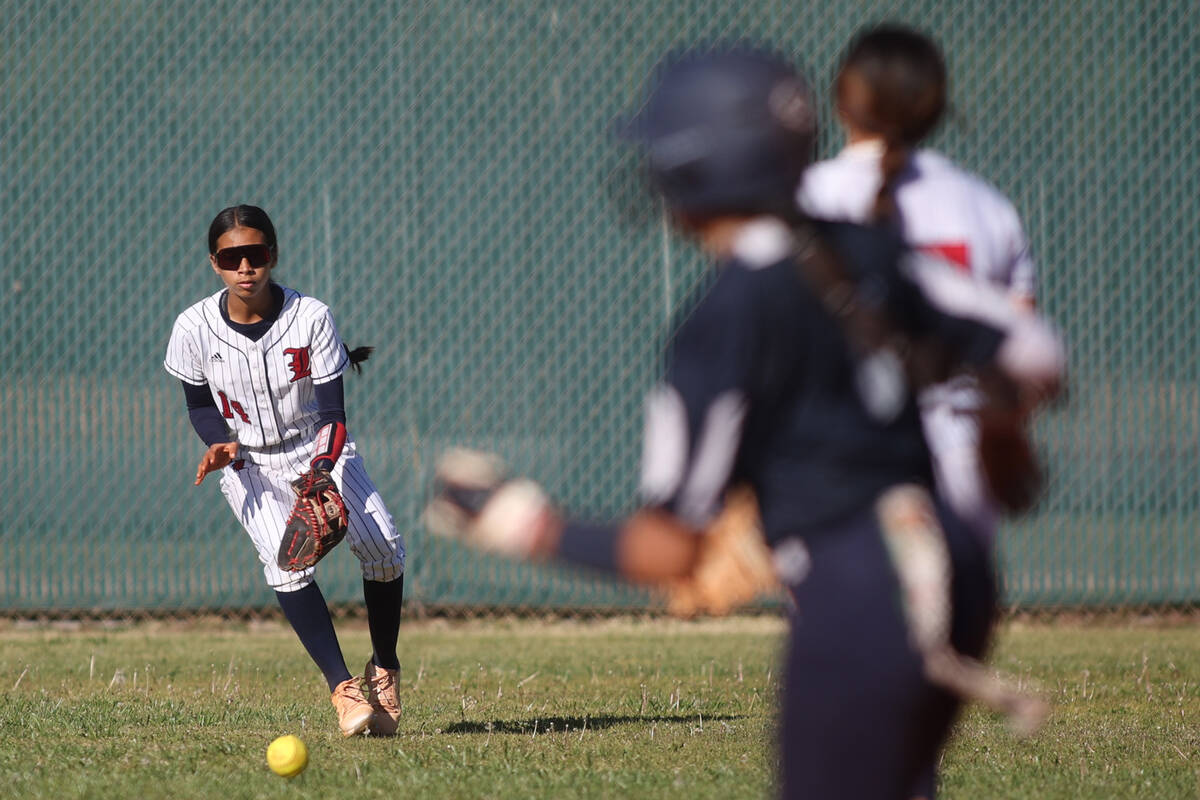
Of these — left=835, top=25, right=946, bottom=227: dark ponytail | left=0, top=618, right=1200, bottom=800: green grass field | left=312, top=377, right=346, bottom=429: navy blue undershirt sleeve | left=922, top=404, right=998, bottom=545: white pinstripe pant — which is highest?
left=835, top=25, right=946, bottom=227: dark ponytail

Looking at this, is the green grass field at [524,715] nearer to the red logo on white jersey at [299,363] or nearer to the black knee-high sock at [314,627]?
the black knee-high sock at [314,627]

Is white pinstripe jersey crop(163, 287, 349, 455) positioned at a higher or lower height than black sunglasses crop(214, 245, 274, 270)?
lower

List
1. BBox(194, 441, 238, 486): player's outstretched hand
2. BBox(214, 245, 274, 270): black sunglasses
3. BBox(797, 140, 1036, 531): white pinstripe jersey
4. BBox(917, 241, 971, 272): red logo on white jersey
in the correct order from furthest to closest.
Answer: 1. BBox(214, 245, 274, 270): black sunglasses
2. BBox(194, 441, 238, 486): player's outstretched hand
3. BBox(917, 241, 971, 272): red logo on white jersey
4. BBox(797, 140, 1036, 531): white pinstripe jersey

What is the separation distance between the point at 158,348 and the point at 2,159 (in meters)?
1.52

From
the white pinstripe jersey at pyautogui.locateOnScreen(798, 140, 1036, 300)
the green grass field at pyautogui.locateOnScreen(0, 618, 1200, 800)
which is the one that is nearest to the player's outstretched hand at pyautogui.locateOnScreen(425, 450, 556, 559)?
the white pinstripe jersey at pyautogui.locateOnScreen(798, 140, 1036, 300)

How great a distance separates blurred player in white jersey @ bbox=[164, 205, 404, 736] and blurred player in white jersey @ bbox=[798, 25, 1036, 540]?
9.77ft

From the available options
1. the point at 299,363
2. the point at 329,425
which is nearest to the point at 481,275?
the point at 299,363

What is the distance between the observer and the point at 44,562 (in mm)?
9438

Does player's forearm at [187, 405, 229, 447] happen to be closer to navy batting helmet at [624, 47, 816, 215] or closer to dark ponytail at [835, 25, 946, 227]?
dark ponytail at [835, 25, 946, 227]

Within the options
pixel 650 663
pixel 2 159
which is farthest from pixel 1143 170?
pixel 2 159

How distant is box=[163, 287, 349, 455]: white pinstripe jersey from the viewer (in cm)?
584

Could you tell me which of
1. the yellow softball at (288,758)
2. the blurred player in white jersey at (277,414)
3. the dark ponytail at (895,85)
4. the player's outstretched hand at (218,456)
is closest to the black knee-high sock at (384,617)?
the blurred player in white jersey at (277,414)

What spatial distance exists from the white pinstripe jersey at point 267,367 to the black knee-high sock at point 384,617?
608 millimetres

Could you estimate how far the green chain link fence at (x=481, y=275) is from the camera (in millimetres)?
9430
